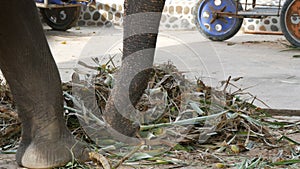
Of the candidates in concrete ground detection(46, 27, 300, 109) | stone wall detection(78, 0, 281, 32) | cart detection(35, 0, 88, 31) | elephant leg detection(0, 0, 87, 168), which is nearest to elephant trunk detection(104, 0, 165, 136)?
elephant leg detection(0, 0, 87, 168)

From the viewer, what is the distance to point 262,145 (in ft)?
6.73

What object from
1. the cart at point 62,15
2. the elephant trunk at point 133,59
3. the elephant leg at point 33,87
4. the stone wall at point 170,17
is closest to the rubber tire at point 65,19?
the cart at point 62,15

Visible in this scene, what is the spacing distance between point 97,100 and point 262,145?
590 mm

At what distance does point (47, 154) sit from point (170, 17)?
6.05 meters

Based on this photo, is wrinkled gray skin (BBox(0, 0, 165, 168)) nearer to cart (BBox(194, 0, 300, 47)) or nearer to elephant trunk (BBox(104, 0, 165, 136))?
elephant trunk (BBox(104, 0, 165, 136))

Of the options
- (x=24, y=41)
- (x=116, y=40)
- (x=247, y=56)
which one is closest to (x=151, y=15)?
(x=24, y=41)

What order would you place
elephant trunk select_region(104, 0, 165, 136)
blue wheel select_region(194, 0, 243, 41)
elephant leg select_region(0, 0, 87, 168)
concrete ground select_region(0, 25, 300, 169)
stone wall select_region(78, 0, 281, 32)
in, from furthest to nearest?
stone wall select_region(78, 0, 281, 32) < blue wheel select_region(194, 0, 243, 41) < concrete ground select_region(0, 25, 300, 169) < elephant trunk select_region(104, 0, 165, 136) < elephant leg select_region(0, 0, 87, 168)

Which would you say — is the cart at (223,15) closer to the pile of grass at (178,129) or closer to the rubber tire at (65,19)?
the rubber tire at (65,19)

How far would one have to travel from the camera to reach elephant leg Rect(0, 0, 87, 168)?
5.28 feet

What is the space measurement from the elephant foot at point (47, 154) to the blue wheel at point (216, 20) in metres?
4.50

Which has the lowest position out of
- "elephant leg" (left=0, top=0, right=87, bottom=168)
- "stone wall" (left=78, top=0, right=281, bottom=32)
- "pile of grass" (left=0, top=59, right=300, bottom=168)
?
"stone wall" (left=78, top=0, right=281, bottom=32)

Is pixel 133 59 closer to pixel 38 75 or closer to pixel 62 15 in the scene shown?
pixel 38 75

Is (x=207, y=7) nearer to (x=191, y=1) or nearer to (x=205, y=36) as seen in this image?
(x=205, y=36)

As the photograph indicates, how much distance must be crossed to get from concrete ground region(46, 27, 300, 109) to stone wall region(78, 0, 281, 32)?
314 millimetres
